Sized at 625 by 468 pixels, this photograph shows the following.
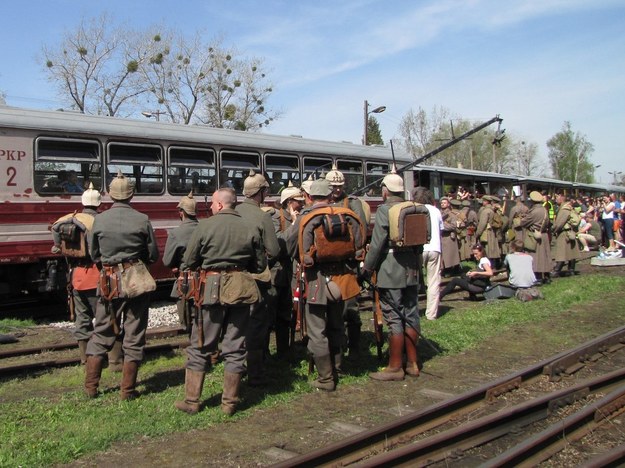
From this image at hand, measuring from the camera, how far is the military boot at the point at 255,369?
20.0 feet

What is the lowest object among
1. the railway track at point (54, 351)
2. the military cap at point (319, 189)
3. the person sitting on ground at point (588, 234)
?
the railway track at point (54, 351)

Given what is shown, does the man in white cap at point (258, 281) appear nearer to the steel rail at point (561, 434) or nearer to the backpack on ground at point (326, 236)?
the backpack on ground at point (326, 236)

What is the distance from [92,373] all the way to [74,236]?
168 centimetres

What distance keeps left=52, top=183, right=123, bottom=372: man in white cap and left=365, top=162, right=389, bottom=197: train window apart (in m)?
9.37

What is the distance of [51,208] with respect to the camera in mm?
9961

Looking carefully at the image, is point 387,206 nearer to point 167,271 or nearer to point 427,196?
point 427,196

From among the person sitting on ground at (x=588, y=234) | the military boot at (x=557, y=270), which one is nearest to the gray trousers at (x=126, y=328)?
the military boot at (x=557, y=270)

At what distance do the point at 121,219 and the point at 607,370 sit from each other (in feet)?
17.7

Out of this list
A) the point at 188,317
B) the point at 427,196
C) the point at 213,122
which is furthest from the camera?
the point at 213,122

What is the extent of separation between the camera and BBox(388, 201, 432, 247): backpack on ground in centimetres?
634

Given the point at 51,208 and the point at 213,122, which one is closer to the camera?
the point at 51,208

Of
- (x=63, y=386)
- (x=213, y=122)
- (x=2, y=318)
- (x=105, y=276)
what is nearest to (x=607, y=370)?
(x=105, y=276)

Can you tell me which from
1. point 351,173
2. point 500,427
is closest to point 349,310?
point 500,427

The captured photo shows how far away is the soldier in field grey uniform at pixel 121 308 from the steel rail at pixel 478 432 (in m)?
2.48
